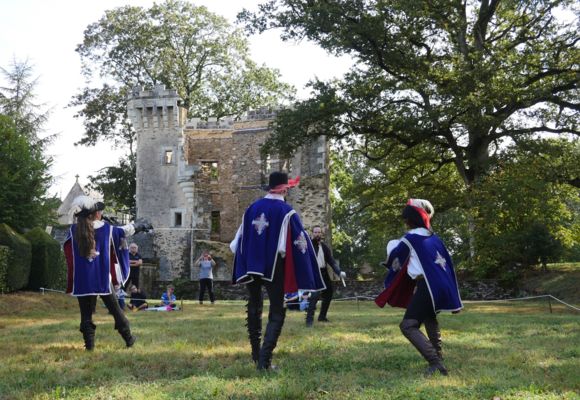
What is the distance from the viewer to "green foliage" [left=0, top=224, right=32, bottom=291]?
1691cm

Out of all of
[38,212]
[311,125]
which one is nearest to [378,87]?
[311,125]

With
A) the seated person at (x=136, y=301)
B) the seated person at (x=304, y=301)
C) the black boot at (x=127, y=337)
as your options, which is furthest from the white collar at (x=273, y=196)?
the seated person at (x=136, y=301)

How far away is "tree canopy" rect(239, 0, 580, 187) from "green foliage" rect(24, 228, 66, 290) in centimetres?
1023

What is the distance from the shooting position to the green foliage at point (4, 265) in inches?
642

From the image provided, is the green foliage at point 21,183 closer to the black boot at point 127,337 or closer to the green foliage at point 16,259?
the green foliage at point 16,259

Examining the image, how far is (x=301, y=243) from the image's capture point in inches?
262

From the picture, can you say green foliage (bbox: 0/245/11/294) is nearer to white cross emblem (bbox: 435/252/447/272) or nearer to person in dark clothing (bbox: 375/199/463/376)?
person in dark clothing (bbox: 375/199/463/376)

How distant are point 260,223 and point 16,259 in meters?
12.6

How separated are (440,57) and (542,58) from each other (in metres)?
4.04

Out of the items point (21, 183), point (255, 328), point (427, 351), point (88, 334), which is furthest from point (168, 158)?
point (427, 351)

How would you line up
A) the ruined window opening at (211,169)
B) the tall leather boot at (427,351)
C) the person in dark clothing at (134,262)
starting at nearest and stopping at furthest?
the tall leather boot at (427,351), the person in dark clothing at (134,262), the ruined window opening at (211,169)

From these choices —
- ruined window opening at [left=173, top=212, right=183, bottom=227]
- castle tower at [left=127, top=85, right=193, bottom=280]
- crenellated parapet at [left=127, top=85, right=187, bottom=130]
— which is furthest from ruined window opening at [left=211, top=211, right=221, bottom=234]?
crenellated parapet at [left=127, top=85, right=187, bottom=130]

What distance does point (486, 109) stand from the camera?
2469cm

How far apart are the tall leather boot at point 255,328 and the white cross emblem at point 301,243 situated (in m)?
0.77
